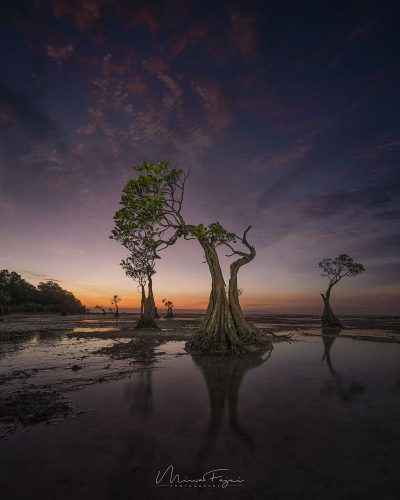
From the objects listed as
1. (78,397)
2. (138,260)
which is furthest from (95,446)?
(138,260)

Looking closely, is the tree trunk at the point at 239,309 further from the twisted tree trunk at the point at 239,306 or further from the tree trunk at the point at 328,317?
the tree trunk at the point at 328,317

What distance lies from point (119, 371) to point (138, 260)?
37777 mm

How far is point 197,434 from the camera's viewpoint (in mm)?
6043

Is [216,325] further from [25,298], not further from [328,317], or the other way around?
→ [25,298]

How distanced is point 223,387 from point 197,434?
4.07 m

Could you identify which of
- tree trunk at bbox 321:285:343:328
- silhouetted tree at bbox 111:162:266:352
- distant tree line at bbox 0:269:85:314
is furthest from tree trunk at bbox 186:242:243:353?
distant tree line at bbox 0:269:85:314

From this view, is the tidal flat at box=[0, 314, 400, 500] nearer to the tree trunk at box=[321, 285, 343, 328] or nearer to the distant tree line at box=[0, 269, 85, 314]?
the tree trunk at box=[321, 285, 343, 328]

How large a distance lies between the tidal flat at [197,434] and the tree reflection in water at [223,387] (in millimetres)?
48

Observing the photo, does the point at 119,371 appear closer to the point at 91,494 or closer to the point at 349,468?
the point at 91,494

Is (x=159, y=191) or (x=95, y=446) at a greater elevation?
(x=159, y=191)

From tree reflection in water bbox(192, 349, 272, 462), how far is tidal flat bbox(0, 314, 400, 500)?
48mm

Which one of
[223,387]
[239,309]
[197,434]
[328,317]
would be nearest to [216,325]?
[239,309]

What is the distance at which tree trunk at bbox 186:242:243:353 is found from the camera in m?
17.9

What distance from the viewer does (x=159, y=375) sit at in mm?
11461
